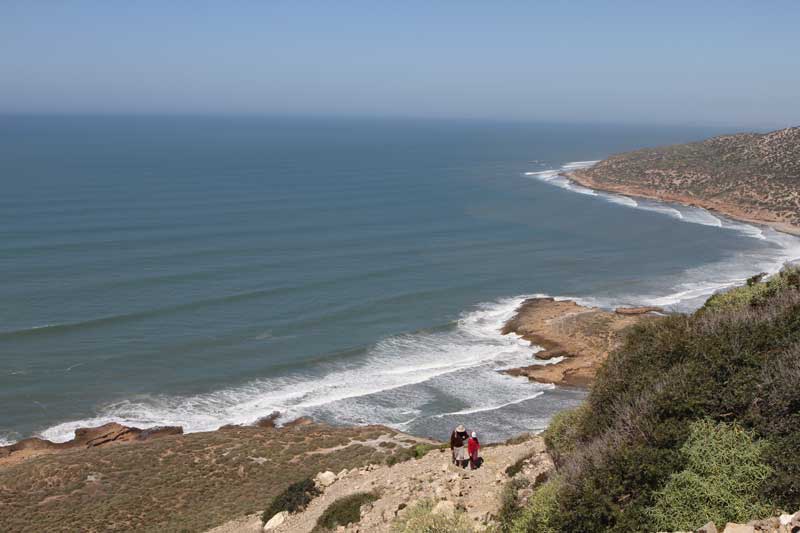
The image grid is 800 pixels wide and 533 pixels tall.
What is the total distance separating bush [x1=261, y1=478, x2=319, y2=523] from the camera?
15.3 metres

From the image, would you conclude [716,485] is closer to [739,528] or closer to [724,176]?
[739,528]

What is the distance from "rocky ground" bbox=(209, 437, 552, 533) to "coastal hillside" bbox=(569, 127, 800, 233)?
6505cm

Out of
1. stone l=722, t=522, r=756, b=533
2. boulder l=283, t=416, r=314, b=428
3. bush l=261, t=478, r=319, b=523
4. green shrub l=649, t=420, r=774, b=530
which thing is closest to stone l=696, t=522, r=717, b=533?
stone l=722, t=522, r=756, b=533

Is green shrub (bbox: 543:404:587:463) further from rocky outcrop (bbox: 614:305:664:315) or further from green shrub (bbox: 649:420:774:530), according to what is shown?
rocky outcrop (bbox: 614:305:664:315)

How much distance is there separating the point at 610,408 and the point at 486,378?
65.6 ft

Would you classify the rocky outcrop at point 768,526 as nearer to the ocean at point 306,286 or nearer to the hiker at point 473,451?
the hiker at point 473,451

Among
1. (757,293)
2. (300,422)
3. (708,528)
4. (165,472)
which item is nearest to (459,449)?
(708,528)

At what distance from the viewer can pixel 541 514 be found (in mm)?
9344

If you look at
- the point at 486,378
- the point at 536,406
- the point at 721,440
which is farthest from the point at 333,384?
the point at 721,440

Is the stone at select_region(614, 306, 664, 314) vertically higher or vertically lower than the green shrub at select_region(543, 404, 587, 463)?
lower

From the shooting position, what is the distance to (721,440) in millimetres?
9188

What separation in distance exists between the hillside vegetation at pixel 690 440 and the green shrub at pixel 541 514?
22 mm

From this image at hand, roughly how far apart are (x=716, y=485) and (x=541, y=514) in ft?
7.97

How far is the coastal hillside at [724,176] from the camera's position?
247ft
